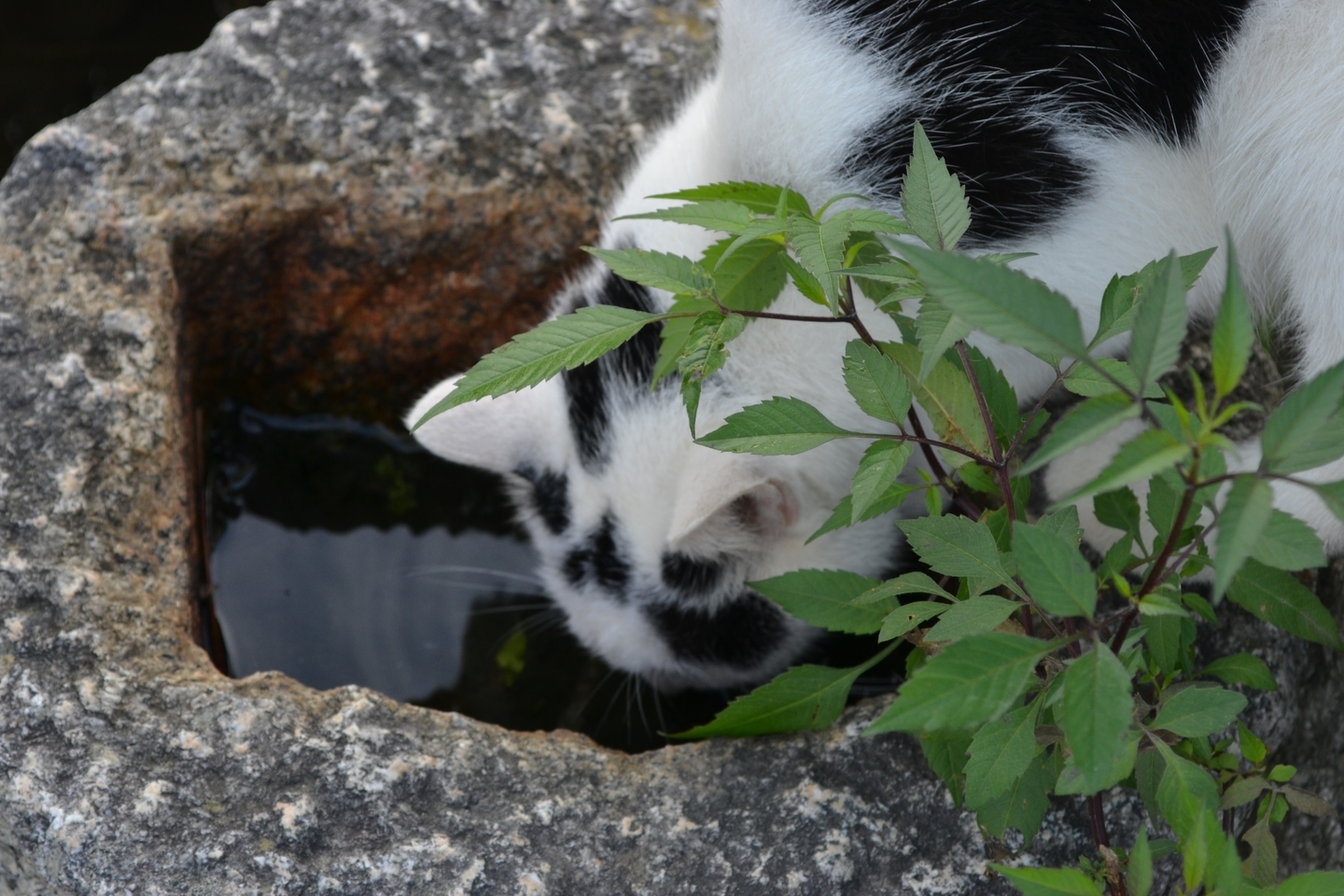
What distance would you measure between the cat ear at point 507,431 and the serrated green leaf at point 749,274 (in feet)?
1.41

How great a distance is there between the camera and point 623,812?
46.5 inches

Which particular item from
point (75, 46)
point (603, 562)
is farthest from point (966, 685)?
point (75, 46)

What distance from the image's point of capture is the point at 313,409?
6.71 feet

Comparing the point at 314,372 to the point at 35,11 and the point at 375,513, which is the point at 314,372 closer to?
the point at 375,513

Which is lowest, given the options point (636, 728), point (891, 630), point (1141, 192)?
point (636, 728)

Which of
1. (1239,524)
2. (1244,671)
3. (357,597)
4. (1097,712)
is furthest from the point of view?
(357,597)

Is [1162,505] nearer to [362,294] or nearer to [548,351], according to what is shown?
[548,351]

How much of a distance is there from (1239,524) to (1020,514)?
43cm

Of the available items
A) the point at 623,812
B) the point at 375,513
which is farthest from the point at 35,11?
the point at 623,812

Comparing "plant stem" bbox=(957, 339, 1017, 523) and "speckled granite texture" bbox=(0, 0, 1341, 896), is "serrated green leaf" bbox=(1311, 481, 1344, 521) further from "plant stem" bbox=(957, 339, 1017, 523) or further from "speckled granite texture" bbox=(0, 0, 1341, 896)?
"speckled granite texture" bbox=(0, 0, 1341, 896)

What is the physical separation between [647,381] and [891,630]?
52 cm

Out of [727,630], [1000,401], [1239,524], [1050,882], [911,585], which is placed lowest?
[727,630]

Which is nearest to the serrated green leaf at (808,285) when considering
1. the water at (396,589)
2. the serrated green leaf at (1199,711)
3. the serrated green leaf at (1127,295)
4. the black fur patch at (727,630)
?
the serrated green leaf at (1127,295)

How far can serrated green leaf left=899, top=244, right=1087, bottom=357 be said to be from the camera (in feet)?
2.20
